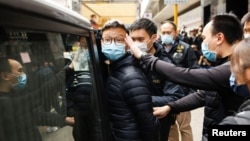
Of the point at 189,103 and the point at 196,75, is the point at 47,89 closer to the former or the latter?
the point at 196,75

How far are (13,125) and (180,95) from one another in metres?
2.24

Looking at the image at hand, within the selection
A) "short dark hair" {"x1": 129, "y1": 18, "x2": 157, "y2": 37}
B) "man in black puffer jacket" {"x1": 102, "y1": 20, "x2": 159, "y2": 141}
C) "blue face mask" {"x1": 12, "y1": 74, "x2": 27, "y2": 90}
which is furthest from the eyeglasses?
"blue face mask" {"x1": 12, "y1": 74, "x2": 27, "y2": 90}

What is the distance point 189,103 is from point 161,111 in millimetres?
238

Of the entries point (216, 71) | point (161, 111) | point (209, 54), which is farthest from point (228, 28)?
point (161, 111)

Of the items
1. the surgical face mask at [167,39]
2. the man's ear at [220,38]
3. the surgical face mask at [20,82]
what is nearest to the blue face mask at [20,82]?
the surgical face mask at [20,82]

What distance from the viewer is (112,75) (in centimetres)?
216

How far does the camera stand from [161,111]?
8.53 ft

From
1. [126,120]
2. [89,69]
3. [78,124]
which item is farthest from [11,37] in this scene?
[126,120]

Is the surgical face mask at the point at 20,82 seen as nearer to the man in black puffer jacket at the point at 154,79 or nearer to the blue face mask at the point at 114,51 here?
the blue face mask at the point at 114,51

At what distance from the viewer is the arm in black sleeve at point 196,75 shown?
2076 mm

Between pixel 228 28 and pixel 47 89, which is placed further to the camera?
pixel 228 28

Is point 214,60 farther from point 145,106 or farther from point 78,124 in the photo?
point 78,124

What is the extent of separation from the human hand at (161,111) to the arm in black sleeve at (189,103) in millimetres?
49

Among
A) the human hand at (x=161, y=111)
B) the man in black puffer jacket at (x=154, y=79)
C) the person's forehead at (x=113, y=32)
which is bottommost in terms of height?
the human hand at (x=161, y=111)
